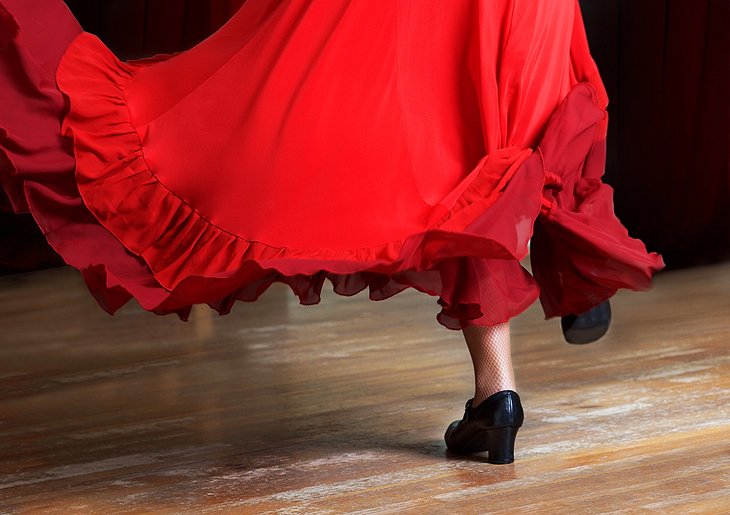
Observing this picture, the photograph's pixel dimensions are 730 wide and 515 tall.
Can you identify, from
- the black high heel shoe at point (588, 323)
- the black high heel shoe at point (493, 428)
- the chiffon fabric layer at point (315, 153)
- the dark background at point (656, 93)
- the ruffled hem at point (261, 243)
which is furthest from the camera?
the dark background at point (656, 93)

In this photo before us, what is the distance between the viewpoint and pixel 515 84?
183cm

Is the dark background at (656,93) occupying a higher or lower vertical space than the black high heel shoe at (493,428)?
lower

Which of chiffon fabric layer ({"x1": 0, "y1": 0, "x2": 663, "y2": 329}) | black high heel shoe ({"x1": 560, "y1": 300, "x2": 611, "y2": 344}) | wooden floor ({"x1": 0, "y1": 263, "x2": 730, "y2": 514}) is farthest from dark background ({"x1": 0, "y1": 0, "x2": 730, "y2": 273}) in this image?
chiffon fabric layer ({"x1": 0, "y1": 0, "x2": 663, "y2": 329})

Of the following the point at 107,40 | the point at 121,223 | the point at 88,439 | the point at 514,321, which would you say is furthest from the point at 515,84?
the point at 107,40

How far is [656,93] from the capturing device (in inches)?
165

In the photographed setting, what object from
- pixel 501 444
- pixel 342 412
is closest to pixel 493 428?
pixel 501 444

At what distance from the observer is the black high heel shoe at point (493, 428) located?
1.87m

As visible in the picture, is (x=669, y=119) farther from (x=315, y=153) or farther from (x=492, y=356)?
(x=315, y=153)

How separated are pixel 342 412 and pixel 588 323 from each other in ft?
1.67

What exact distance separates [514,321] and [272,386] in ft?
2.89

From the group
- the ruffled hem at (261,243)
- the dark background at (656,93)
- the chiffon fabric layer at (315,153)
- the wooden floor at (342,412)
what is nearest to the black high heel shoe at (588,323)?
the wooden floor at (342,412)

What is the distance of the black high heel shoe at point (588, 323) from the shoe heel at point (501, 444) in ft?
1.36

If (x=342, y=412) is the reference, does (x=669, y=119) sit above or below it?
below

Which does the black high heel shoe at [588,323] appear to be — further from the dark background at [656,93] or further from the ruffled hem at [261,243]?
the dark background at [656,93]
